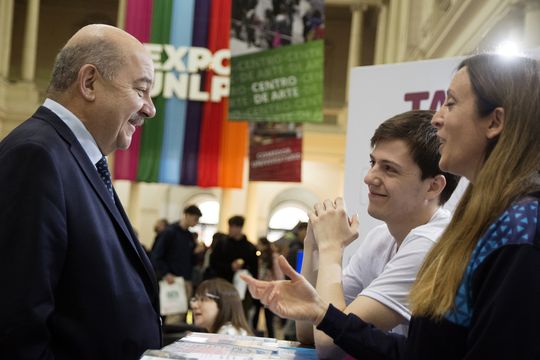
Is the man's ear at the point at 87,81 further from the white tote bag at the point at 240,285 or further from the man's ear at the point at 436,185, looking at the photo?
the white tote bag at the point at 240,285

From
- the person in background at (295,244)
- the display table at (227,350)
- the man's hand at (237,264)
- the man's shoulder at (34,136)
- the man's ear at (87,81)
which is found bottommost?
the man's hand at (237,264)

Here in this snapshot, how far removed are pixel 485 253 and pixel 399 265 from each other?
2.34ft

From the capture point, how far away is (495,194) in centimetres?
138

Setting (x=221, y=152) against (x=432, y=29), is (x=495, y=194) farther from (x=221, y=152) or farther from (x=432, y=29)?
(x=221, y=152)

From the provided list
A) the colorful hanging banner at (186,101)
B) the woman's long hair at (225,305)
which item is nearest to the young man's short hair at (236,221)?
the woman's long hair at (225,305)

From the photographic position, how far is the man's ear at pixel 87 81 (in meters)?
2.01

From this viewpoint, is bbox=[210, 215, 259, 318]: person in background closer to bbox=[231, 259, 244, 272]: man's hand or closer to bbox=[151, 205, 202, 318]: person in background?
bbox=[231, 259, 244, 272]: man's hand

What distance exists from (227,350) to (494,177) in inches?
24.7

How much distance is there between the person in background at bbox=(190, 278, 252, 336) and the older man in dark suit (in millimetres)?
2405

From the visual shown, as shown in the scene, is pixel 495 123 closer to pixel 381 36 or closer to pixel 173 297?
pixel 173 297

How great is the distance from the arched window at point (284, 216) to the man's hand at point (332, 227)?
83.0 ft

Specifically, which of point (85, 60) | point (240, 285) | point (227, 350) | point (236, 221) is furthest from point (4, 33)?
point (227, 350)

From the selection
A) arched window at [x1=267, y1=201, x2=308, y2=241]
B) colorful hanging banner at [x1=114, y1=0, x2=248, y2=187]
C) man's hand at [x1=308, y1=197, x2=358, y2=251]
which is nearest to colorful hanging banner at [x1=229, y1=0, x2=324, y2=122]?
colorful hanging banner at [x1=114, y1=0, x2=248, y2=187]

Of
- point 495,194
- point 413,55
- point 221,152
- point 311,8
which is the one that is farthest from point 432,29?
point 495,194
